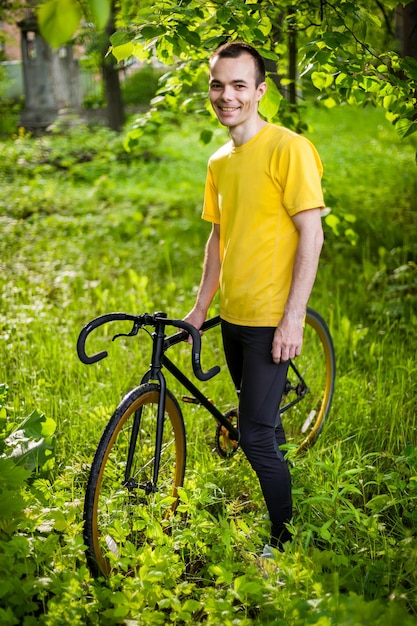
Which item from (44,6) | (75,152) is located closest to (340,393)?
(44,6)

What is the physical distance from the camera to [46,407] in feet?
12.8

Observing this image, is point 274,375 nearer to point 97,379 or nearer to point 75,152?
point 97,379

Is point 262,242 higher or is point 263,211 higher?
point 263,211

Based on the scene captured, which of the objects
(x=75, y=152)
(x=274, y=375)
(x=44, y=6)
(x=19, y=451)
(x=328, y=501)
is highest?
(x=75, y=152)

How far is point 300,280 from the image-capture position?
2.58 meters

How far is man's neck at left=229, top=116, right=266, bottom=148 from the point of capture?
262 centimetres

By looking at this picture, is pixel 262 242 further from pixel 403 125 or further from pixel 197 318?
pixel 403 125

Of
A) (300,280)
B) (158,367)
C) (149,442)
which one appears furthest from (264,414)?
(149,442)

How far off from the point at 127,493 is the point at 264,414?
0.64 m

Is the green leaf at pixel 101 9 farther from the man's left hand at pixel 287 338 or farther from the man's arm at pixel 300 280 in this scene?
the man's left hand at pixel 287 338

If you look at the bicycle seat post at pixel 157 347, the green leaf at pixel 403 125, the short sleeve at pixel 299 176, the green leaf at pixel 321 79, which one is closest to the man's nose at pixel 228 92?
the short sleeve at pixel 299 176

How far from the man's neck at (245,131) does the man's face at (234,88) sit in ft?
0.08

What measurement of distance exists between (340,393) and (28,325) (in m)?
2.35

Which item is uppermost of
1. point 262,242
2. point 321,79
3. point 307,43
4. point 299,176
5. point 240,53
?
point 307,43
